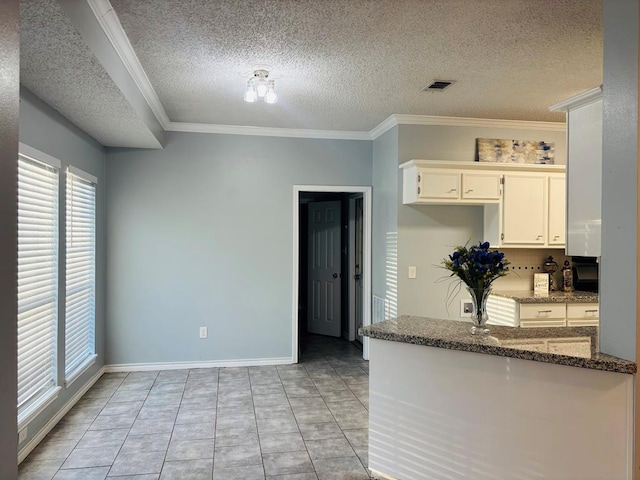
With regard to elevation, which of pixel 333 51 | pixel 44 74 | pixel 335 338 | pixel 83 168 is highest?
pixel 333 51

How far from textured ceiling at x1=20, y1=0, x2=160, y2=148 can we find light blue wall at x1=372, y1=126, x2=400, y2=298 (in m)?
2.35

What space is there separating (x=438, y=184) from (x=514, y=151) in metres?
1.01

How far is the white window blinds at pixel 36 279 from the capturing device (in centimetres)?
295

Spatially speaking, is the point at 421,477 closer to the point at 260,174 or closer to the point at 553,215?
the point at 553,215

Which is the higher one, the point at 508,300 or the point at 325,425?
the point at 508,300

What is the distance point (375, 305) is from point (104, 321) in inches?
114

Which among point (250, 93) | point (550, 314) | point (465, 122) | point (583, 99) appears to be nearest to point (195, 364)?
point (250, 93)

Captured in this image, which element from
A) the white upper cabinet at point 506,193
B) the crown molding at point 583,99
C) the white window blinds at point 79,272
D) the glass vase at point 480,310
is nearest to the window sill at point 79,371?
the white window blinds at point 79,272

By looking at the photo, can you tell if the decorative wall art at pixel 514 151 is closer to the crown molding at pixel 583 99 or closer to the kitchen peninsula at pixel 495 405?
the crown molding at pixel 583 99

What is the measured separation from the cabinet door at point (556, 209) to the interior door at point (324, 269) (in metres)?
2.85

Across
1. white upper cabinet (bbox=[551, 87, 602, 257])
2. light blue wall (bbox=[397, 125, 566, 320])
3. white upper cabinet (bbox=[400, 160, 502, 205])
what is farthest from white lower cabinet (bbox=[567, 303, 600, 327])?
white upper cabinet (bbox=[551, 87, 602, 257])

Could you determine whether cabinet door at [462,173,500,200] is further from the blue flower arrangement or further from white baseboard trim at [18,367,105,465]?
white baseboard trim at [18,367,105,465]

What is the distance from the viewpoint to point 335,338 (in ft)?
21.7

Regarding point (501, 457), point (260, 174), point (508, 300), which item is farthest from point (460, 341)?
point (260, 174)
